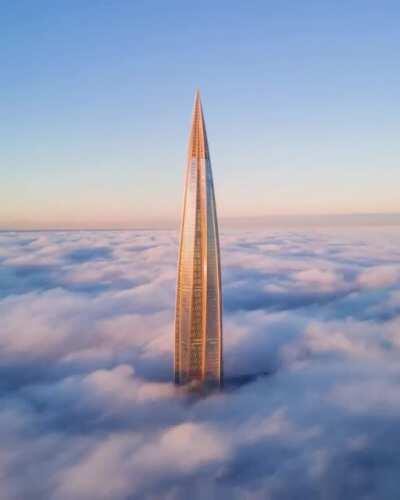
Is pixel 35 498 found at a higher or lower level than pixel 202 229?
lower

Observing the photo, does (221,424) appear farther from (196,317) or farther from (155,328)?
(155,328)

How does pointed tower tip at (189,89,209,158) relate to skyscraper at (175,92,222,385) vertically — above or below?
above

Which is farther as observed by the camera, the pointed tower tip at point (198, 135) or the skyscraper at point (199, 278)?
the skyscraper at point (199, 278)

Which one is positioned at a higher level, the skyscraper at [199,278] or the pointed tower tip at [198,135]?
the pointed tower tip at [198,135]

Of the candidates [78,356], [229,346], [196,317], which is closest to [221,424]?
[196,317]

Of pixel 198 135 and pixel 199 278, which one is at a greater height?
pixel 198 135

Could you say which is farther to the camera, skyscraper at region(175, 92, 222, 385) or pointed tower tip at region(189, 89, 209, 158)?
skyscraper at region(175, 92, 222, 385)

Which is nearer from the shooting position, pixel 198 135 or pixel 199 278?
pixel 198 135

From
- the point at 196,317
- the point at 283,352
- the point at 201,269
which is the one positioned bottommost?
the point at 283,352
